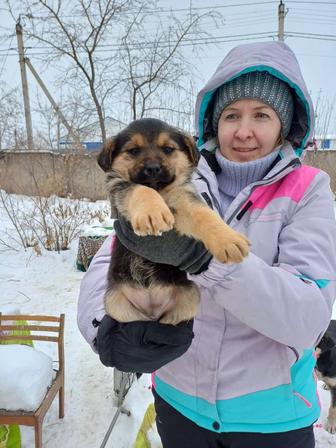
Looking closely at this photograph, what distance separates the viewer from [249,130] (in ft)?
5.71

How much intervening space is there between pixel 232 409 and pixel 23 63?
17.9 metres

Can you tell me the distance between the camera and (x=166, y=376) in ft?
5.79

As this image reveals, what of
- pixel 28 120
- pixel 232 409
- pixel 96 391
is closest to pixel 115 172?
pixel 232 409

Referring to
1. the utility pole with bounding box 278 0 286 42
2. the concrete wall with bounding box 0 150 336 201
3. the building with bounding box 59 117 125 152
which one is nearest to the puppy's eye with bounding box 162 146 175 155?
the concrete wall with bounding box 0 150 336 201

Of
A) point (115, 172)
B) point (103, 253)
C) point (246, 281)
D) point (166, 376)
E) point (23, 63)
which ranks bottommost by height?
point (166, 376)

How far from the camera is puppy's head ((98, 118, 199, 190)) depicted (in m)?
1.81

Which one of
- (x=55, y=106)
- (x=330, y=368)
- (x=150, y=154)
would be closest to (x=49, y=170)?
(x=55, y=106)

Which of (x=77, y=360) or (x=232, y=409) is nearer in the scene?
(x=232, y=409)

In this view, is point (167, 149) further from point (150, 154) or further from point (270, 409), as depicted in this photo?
point (270, 409)

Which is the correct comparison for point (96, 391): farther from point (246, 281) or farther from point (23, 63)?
point (23, 63)

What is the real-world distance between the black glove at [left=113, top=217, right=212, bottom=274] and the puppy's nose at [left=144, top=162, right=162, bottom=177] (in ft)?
1.22

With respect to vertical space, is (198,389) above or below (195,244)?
below

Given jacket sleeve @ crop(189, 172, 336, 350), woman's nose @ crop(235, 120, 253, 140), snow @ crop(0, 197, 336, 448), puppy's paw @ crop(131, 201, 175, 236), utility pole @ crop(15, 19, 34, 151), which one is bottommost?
snow @ crop(0, 197, 336, 448)

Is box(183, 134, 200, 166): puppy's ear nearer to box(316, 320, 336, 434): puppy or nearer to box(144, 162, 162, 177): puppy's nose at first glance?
box(144, 162, 162, 177): puppy's nose
